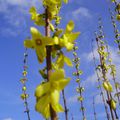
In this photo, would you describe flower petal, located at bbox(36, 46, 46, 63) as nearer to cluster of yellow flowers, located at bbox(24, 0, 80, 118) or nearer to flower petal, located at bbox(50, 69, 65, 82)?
cluster of yellow flowers, located at bbox(24, 0, 80, 118)

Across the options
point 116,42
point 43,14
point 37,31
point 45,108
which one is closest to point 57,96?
point 45,108

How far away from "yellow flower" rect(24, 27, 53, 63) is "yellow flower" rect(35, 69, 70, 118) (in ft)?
0.52

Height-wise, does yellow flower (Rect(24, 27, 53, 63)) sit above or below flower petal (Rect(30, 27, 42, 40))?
below

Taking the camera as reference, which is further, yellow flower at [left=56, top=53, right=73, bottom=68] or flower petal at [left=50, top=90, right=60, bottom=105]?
yellow flower at [left=56, top=53, right=73, bottom=68]

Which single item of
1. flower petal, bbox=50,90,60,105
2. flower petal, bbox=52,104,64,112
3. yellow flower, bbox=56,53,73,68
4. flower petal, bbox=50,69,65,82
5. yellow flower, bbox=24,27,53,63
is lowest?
flower petal, bbox=52,104,64,112

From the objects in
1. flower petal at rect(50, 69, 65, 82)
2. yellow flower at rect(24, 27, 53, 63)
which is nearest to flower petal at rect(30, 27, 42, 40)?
yellow flower at rect(24, 27, 53, 63)

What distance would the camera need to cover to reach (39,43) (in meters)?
1.57

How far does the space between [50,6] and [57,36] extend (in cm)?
20

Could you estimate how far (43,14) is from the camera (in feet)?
5.63

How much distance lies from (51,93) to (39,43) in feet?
0.91

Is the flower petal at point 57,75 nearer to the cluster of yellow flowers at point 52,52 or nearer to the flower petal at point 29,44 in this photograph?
the cluster of yellow flowers at point 52,52

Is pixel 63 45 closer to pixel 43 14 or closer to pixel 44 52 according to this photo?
pixel 44 52

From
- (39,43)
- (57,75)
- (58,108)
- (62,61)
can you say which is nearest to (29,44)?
(39,43)

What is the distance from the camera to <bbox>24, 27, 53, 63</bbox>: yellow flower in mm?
1509
